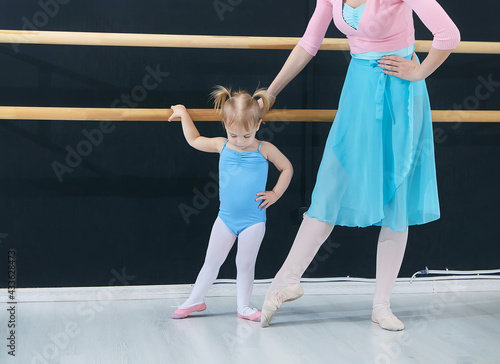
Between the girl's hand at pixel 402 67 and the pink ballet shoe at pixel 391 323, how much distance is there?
0.65 meters

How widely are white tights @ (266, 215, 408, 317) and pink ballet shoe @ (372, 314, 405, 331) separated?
1 cm

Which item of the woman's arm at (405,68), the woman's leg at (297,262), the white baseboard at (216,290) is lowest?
the white baseboard at (216,290)

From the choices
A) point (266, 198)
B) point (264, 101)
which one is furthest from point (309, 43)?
point (266, 198)

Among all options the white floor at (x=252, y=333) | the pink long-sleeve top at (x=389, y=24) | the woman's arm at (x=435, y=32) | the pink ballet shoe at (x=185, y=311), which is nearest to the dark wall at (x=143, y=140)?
the white floor at (x=252, y=333)

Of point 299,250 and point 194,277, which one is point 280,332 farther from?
point 194,277

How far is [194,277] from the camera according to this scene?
7.23 ft

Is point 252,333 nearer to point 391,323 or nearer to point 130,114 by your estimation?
point 391,323

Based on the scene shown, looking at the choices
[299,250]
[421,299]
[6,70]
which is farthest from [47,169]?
[421,299]

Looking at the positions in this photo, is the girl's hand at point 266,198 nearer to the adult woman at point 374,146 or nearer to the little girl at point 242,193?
the little girl at point 242,193

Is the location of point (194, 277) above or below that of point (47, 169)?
below

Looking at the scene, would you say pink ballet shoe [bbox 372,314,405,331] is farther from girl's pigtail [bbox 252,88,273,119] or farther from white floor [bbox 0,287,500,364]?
girl's pigtail [bbox 252,88,273,119]

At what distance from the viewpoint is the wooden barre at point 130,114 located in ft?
5.94

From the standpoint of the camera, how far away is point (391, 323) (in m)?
1.84

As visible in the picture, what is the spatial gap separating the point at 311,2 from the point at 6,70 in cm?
97
